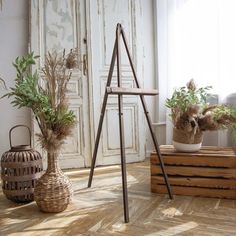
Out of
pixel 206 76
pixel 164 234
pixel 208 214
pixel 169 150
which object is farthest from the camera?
pixel 206 76

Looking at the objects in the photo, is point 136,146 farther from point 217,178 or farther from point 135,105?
point 217,178

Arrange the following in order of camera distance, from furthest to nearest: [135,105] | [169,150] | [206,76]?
[135,105]
[206,76]
[169,150]

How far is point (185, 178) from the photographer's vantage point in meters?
2.20

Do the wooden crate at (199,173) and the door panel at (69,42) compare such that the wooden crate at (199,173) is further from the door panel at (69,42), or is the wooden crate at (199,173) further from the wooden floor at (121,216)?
the door panel at (69,42)

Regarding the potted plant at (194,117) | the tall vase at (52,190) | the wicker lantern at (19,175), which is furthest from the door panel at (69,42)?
the potted plant at (194,117)

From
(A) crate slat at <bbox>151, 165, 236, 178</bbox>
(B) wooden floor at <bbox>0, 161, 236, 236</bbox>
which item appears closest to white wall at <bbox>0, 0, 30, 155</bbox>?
(B) wooden floor at <bbox>0, 161, 236, 236</bbox>

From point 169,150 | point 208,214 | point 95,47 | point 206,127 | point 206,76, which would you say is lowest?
point 208,214

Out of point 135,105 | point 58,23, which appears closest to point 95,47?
point 58,23

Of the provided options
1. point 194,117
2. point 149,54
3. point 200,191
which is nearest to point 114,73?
point 149,54

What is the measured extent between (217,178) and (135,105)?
1.49 metres

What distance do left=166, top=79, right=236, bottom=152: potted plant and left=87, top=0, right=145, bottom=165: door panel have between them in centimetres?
114

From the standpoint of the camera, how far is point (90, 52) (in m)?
3.19

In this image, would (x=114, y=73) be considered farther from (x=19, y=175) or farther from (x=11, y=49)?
(x=19, y=175)

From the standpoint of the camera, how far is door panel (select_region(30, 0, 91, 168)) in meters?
3.05
